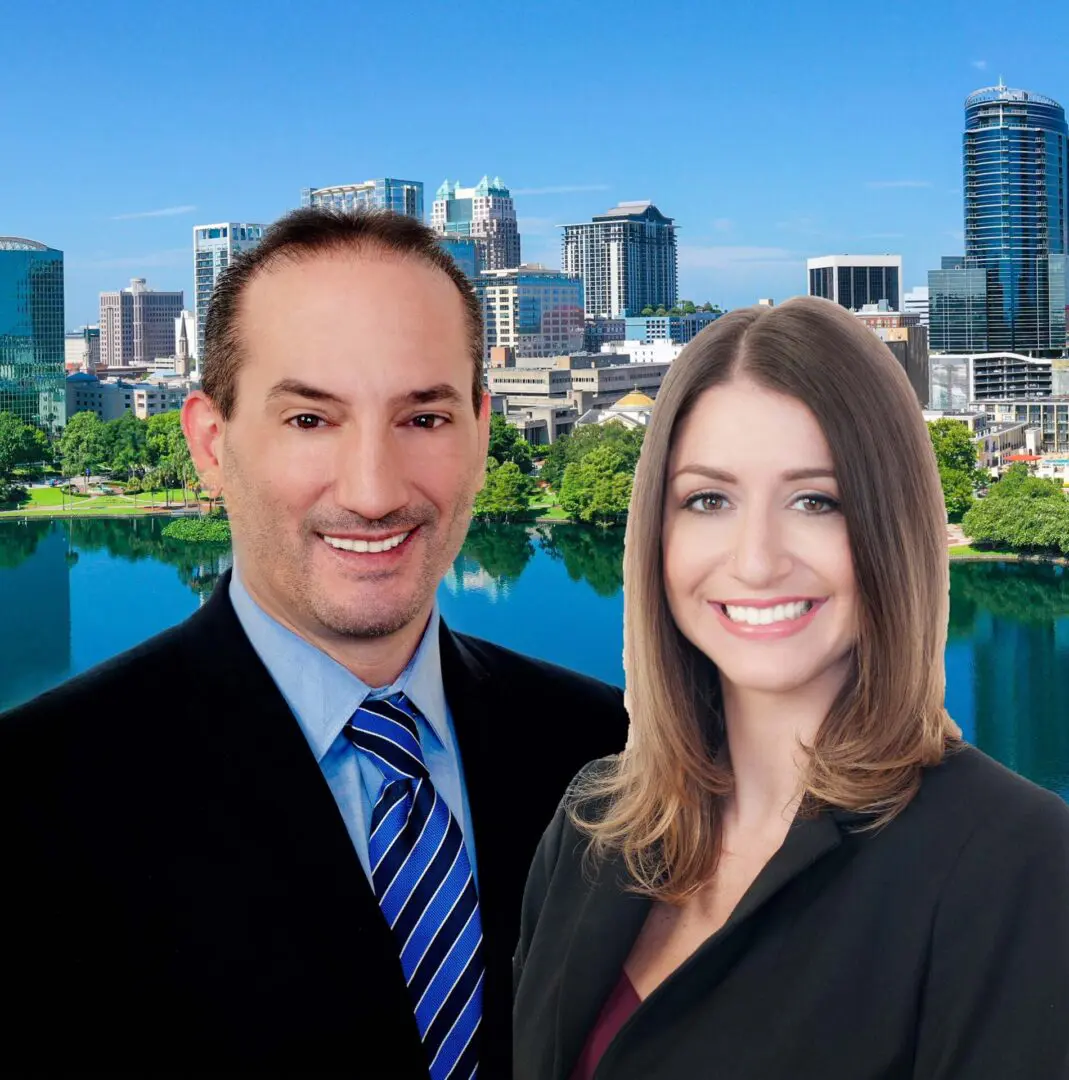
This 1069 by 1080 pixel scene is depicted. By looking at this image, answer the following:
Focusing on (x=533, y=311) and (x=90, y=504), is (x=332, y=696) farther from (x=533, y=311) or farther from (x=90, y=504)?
(x=533, y=311)

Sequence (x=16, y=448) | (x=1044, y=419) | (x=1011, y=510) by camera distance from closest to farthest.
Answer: (x=1011, y=510) < (x=16, y=448) < (x=1044, y=419)

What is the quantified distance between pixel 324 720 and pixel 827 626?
305 mm

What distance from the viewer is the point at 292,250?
894mm

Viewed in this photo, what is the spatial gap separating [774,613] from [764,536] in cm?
4

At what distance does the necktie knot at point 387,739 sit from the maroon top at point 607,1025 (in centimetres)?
17

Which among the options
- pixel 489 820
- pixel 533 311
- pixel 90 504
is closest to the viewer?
pixel 489 820

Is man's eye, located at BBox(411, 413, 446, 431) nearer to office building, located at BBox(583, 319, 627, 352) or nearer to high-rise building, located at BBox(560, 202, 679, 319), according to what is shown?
office building, located at BBox(583, 319, 627, 352)

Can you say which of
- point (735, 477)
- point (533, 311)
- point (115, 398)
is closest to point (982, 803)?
point (735, 477)

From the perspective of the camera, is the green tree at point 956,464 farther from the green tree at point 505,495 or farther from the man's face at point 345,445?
the man's face at point 345,445

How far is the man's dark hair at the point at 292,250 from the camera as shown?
0.89m

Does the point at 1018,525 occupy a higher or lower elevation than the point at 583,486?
lower

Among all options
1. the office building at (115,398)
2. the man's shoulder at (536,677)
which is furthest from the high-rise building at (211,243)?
the man's shoulder at (536,677)

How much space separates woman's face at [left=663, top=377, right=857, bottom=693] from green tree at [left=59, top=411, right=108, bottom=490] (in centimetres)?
1684

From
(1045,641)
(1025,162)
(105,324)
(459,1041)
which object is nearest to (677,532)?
(459,1041)
